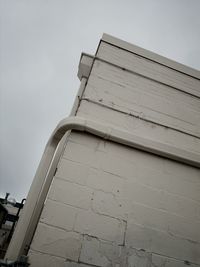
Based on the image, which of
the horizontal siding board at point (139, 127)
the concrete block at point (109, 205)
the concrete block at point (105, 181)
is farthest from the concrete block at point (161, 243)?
the horizontal siding board at point (139, 127)

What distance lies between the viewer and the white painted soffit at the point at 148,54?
7.20 feet

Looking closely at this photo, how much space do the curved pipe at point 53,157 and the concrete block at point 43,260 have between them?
0.35ft

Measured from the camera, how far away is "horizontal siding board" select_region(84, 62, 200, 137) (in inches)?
72.8

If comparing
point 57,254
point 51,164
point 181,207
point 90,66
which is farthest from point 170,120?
point 57,254

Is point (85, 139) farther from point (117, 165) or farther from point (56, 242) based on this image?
point (56, 242)

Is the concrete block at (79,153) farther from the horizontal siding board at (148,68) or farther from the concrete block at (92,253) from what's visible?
the horizontal siding board at (148,68)

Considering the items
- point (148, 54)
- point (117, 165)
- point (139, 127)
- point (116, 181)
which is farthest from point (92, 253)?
point (148, 54)

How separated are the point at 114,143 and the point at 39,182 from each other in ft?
2.27

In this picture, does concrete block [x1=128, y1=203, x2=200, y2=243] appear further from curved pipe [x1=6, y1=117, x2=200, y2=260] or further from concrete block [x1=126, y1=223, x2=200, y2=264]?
curved pipe [x1=6, y1=117, x2=200, y2=260]

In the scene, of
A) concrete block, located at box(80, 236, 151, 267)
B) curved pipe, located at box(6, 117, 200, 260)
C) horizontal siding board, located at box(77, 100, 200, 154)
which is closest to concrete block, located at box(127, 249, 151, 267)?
concrete block, located at box(80, 236, 151, 267)

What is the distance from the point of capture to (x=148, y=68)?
2184 mm

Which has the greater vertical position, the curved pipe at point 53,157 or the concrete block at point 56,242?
the curved pipe at point 53,157

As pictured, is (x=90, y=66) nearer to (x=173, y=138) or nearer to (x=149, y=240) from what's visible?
(x=173, y=138)

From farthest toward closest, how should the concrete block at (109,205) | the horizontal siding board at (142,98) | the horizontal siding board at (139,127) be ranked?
the horizontal siding board at (142,98), the horizontal siding board at (139,127), the concrete block at (109,205)
